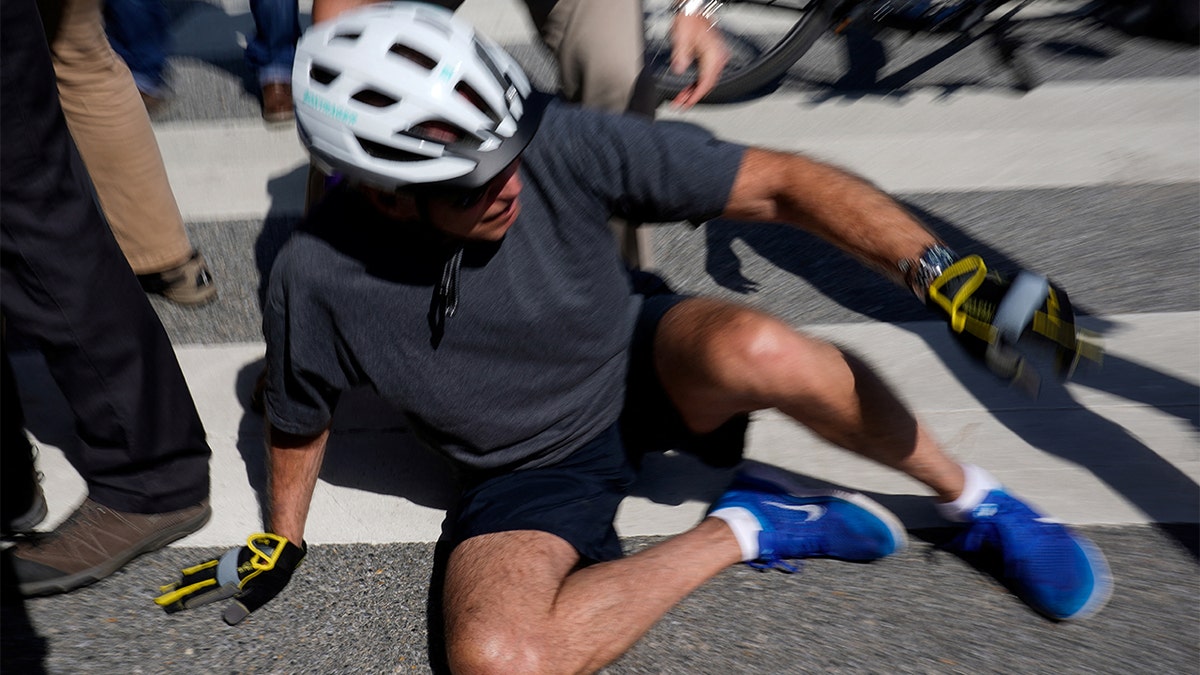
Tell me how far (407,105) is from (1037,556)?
1604 mm

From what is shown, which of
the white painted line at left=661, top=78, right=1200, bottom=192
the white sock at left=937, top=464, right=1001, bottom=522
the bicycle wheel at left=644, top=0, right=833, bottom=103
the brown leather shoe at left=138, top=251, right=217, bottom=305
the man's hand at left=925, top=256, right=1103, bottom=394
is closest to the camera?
the man's hand at left=925, top=256, right=1103, bottom=394

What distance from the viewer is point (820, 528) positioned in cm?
233

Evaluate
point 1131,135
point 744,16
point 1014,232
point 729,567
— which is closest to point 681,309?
point 729,567

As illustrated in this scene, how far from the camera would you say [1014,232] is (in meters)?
3.44

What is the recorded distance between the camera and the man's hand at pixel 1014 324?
1.69m

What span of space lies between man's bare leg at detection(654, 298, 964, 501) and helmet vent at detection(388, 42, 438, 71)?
775 millimetres

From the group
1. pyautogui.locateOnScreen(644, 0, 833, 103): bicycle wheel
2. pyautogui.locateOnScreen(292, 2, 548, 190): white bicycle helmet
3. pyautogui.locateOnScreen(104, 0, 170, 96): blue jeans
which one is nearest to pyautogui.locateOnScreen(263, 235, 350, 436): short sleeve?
pyautogui.locateOnScreen(292, 2, 548, 190): white bicycle helmet

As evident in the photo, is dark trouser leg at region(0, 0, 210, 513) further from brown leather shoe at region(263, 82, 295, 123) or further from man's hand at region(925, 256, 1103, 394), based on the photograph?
brown leather shoe at region(263, 82, 295, 123)

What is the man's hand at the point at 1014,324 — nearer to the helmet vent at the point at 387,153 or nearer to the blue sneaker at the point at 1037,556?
the blue sneaker at the point at 1037,556

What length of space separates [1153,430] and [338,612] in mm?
2091

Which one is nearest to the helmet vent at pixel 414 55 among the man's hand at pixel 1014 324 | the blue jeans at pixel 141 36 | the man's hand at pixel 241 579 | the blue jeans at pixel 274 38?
the man's hand at pixel 1014 324

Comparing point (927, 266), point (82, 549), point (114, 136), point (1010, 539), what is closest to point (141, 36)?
point (114, 136)

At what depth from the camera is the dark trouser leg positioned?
6.79 ft

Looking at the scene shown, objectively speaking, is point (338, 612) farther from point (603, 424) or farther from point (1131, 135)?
point (1131, 135)
